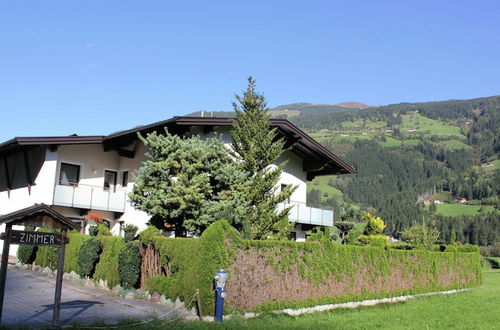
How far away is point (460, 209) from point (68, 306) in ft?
431

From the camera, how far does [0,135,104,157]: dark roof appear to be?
23375 millimetres

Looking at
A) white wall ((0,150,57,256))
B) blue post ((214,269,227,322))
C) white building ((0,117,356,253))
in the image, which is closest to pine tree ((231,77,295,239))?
white building ((0,117,356,253))

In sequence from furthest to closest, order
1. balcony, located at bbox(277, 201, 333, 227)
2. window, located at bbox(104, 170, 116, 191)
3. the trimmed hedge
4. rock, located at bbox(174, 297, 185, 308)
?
window, located at bbox(104, 170, 116, 191) < balcony, located at bbox(277, 201, 333, 227) < rock, located at bbox(174, 297, 185, 308) < the trimmed hedge

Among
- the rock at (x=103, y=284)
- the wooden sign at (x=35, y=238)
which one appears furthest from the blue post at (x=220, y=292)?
the rock at (x=103, y=284)

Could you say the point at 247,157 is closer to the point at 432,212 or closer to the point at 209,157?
the point at 209,157

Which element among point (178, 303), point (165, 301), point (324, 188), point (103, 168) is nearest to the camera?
point (178, 303)

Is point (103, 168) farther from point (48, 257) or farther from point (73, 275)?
point (73, 275)

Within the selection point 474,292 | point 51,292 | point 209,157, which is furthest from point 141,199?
point 474,292

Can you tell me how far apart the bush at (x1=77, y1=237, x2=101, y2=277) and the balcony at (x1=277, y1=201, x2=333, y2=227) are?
10944 millimetres

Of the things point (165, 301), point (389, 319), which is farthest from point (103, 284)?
point (389, 319)

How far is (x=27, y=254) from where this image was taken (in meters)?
21.7

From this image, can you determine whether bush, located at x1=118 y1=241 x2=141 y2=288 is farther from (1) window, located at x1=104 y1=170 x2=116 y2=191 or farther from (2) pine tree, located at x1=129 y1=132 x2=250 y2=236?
(1) window, located at x1=104 y1=170 x2=116 y2=191

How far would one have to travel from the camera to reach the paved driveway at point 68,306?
446 inches

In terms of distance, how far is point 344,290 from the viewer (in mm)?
17078
